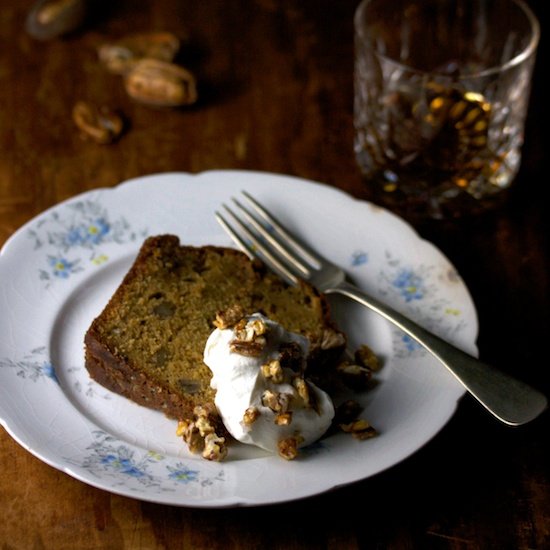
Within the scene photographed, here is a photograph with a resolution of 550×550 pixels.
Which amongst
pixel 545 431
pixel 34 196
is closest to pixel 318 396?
pixel 545 431

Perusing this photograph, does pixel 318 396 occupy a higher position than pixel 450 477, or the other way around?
pixel 318 396

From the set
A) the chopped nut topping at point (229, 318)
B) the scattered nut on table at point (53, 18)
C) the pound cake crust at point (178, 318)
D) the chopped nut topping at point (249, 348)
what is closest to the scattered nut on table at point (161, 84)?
the scattered nut on table at point (53, 18)

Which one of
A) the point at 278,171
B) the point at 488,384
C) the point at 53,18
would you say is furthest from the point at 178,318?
the point at 53,18

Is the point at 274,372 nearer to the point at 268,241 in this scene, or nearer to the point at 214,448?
the point at 214,448

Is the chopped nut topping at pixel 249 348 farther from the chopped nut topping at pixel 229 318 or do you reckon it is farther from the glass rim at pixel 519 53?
the glass rim at pixel 519 53

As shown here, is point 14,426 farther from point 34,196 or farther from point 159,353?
point 34,196

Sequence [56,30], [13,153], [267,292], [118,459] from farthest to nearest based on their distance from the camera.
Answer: [56,30], [13,153], [267,292], [118,459]

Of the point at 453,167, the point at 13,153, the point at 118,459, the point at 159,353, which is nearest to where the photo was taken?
the point at 118,459

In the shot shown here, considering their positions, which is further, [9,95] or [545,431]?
[9,95]
